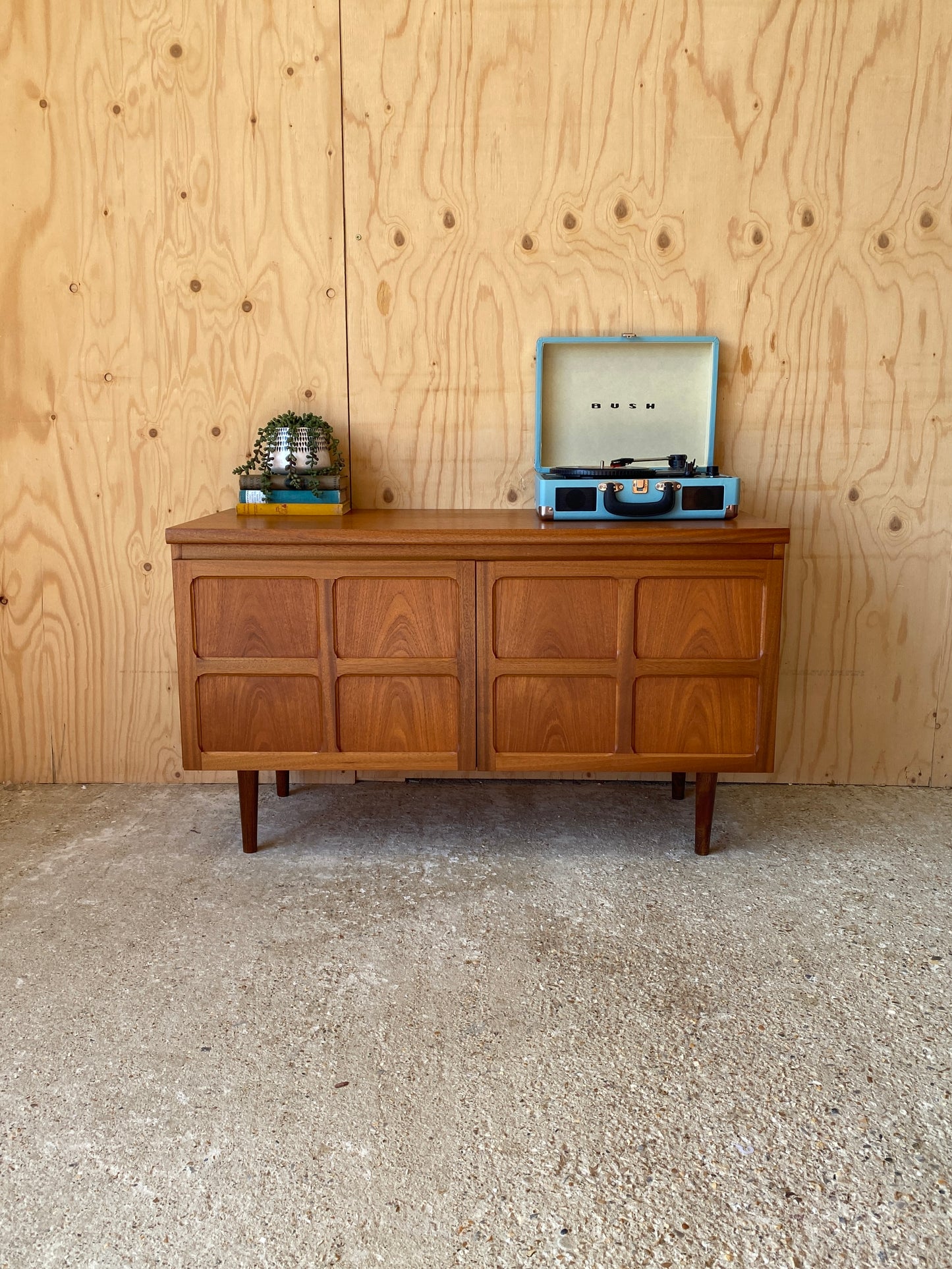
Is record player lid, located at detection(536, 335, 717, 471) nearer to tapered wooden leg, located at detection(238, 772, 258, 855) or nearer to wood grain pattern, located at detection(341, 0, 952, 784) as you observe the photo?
wood grain pattern, located at detection(341, 0, 952, 784)

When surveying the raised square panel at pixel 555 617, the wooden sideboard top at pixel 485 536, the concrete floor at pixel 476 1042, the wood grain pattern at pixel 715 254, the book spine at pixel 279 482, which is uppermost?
the wood grain pattern at pixel 715 254

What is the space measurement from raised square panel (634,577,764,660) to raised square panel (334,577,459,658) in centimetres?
43

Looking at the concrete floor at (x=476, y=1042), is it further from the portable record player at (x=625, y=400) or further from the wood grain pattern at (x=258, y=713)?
the portable record player at (x=625, y=400)

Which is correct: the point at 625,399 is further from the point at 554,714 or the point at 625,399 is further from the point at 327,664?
the point at 327,664

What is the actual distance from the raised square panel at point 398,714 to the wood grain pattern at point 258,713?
0.22 ft

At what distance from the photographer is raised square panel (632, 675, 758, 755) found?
2150 millimetres

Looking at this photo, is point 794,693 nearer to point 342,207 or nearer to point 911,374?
point 911,374

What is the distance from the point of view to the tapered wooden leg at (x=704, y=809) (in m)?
2.25

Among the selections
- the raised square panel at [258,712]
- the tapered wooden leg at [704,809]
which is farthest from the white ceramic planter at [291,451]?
the tapered wooden leg at [704,809]

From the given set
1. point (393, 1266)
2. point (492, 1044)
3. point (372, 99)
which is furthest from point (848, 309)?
point (393, 1266)

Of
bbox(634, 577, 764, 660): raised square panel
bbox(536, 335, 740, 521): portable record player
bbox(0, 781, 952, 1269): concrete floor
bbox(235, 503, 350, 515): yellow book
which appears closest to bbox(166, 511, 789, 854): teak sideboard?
bbox(634, 577, 764, 660): raised square panel

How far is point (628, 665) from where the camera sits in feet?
7.01

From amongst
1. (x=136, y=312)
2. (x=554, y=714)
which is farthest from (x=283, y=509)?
(x=554, y=714)

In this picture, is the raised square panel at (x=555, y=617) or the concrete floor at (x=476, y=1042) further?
the raised square panel at (x=555, y=617)
